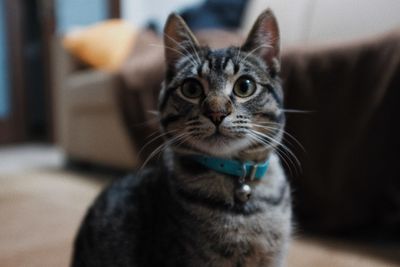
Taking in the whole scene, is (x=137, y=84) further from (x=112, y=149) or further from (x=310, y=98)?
(x=310, y=98)

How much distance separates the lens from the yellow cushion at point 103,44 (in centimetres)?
237

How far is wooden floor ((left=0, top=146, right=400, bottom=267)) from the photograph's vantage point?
3.85 ft

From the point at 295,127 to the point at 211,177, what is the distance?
23.6 inches

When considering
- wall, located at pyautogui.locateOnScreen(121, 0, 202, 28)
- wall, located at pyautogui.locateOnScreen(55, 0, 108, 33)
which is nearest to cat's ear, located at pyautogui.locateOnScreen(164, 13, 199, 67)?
wall, located at pyautogui.locateOnScreen(121, 0, 202, 28)

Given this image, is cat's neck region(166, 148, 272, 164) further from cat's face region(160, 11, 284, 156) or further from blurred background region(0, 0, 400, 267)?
blurred background region(0, 0, 400, 267)

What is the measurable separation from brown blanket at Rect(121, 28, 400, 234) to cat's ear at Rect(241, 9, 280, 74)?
Result: 453 mm

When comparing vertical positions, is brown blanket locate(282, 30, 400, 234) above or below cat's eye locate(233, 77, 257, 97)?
below

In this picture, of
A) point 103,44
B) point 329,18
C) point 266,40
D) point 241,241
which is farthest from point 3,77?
point 241,241

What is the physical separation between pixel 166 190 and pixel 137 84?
1082 millimetres

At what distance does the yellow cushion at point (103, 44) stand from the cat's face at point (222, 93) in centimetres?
148

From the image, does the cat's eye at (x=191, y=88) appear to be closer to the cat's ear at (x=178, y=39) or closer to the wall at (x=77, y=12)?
the cat's ear at (x=178, y=39)

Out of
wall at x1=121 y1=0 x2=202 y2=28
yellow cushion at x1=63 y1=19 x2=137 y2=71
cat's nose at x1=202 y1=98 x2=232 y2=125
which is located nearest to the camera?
cat's nose at x1=202 y1=98 x2=232 y2=125

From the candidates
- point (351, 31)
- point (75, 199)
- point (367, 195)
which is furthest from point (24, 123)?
point (367, 195)

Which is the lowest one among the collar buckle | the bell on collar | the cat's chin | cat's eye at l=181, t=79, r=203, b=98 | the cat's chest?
the cat's chest
